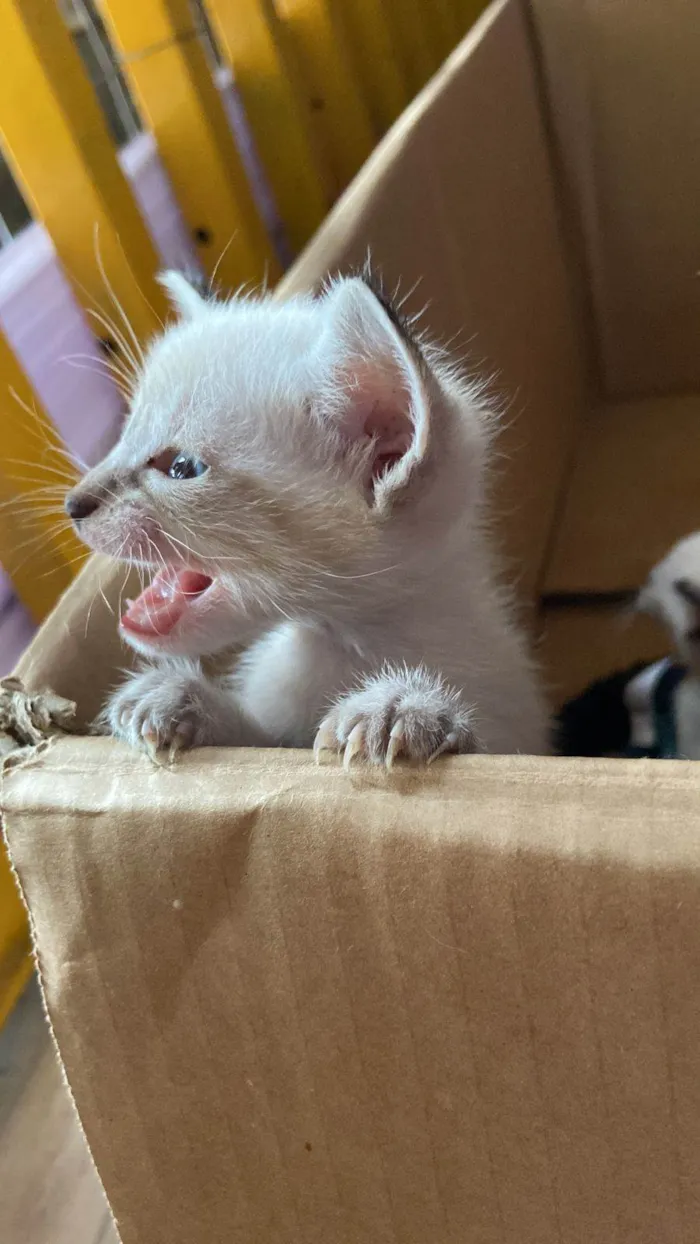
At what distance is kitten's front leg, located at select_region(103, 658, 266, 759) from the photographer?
0.51 meters

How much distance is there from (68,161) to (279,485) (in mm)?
557

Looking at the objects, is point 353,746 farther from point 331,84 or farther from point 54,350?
point 331,84

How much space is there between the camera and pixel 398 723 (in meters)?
0.50

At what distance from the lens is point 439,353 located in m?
Answer: 0.76

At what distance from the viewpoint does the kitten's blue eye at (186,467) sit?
0.64 meters

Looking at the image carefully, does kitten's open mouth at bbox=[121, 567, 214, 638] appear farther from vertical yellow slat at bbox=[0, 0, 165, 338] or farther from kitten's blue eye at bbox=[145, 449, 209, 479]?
vertical yellow slat at bbox=[0, 0, 165, 338]

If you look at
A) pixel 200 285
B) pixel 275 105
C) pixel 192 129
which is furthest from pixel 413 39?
pixel 200 285

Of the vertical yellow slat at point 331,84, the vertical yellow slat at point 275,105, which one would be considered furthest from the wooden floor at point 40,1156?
the vertical yellow slat at point 331,84

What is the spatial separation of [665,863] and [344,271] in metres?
0.63

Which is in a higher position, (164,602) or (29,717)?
(164,602)

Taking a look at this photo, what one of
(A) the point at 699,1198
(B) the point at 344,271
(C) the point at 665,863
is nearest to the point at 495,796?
(C) the point at 665,863

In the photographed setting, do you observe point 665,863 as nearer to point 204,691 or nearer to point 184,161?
point 204,691

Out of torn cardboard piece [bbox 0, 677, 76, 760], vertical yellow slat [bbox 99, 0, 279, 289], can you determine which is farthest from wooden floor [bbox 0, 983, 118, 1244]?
vertical yellow slat [bbox 99, 0, 279, 289]

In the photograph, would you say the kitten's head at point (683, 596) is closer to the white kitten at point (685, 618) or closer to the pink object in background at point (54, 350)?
the white kitten at point (685, 618)
